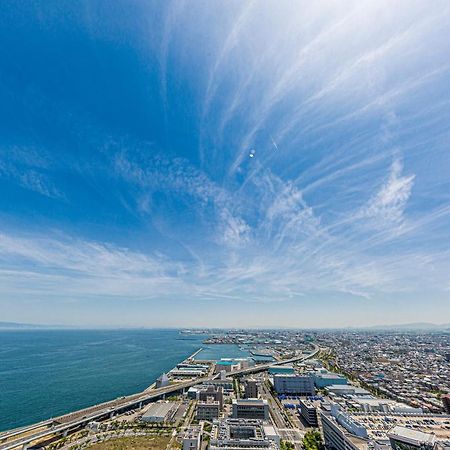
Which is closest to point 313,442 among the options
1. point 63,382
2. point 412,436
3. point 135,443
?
point 412,436

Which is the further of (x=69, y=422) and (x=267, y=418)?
(x=267, y=418)

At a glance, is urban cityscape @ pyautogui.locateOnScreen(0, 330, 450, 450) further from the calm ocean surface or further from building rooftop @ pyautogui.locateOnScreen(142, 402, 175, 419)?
the calm ocean surface

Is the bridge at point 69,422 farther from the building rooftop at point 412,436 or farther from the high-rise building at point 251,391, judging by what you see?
the building rooftop at point 412,436

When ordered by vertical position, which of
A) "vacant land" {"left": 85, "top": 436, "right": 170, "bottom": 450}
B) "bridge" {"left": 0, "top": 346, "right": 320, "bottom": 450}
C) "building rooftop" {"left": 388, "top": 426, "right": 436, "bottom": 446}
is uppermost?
"building rooftop" {"left": 388, "top": 426, "right": 436, "bottom": 446}

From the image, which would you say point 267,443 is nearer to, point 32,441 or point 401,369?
point 32,441

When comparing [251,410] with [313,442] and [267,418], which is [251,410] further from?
[313,442]

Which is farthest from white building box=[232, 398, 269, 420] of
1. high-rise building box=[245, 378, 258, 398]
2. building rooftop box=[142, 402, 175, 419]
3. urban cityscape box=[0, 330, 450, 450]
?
high-rise building box=[245, 378, 258, 398]

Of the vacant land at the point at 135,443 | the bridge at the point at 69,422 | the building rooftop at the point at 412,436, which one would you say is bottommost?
the vacant land at the point at 135,443

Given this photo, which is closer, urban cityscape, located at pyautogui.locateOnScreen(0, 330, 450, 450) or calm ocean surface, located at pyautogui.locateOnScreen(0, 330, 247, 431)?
urban cityscape, located at pyautogui.locateOnScreen(0, 330, 450, 450)

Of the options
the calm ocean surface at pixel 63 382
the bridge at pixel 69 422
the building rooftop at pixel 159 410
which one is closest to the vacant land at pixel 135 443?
the building rooftop at pixel 159 410
